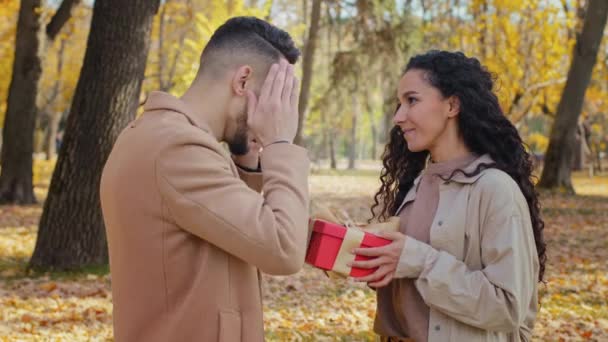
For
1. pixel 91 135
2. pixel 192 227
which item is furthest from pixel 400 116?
pixel 91 135

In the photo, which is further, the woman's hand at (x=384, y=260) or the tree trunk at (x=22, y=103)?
the tree trunk at (x=22, y=103)

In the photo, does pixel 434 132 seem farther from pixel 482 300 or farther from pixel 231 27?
pixel 231 27

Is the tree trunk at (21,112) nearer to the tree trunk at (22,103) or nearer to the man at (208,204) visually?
the tree trunk at (22,103)

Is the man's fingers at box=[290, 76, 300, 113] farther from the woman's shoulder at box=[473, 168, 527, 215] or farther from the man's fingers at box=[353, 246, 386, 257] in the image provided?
the woman's shoulder at box=[473, 168, 527, 215]

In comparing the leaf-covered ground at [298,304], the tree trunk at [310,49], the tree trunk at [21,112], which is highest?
the tree trunk at [310,49]

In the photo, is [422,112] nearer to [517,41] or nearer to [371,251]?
[371,251]

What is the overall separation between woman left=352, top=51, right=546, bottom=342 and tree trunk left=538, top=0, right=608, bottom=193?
1547 centimetres

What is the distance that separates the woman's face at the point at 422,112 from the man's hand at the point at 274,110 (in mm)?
639

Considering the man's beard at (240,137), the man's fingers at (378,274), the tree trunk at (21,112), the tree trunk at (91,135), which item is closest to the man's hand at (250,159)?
the man's beard at (240,137)

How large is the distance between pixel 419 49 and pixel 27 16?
9533 mm

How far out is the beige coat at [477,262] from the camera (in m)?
2.43

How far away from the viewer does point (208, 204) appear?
197 centimetres

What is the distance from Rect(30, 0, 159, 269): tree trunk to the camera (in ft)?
25.4

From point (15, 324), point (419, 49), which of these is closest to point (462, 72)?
point (15, 324)
